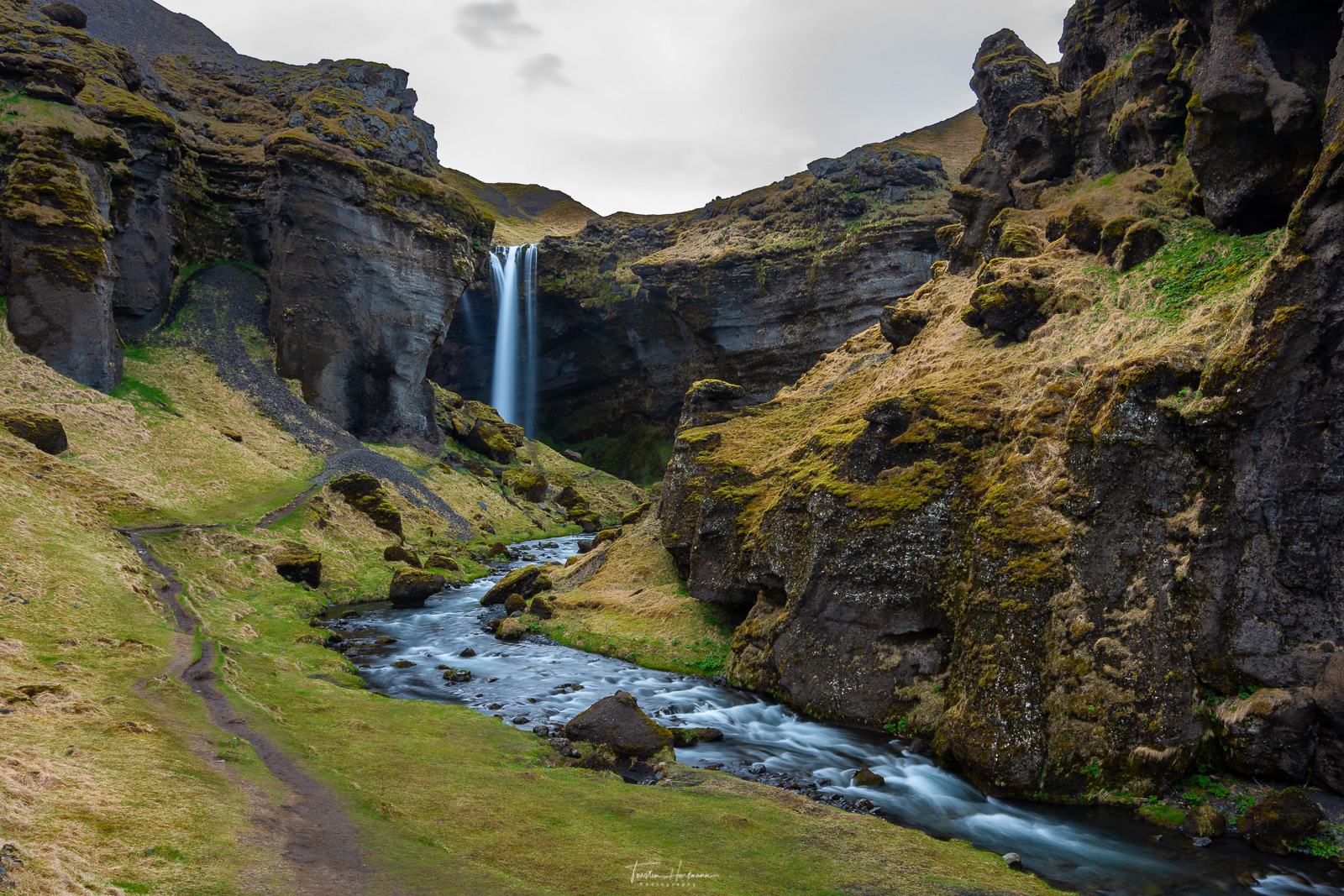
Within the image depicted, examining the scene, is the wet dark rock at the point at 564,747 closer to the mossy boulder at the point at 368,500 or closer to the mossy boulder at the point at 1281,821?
the mossy boulder at the point at 1281,821

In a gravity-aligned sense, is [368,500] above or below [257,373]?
below

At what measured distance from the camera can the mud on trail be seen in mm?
8301

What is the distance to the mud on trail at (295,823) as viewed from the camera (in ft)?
27.2

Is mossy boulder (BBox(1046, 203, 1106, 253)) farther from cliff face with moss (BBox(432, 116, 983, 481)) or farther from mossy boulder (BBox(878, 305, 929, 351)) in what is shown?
cliff face with moss (BBox(432, 116, 983, 481))

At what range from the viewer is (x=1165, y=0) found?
28156 mm

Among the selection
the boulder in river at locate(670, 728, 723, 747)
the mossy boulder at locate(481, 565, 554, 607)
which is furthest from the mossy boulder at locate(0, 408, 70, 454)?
the boulder in river at locate(670, 728, 723, 747)

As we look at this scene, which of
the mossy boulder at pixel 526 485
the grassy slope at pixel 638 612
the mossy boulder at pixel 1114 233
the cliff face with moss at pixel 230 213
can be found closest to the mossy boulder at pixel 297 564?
the grassy slope at pixel 638 612

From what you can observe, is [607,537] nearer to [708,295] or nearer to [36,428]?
[36,428]

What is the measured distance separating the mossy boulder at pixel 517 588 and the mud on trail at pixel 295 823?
20285 millimetres

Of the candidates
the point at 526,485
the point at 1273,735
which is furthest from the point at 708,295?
the point at 1273,735

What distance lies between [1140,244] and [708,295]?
67121 mm

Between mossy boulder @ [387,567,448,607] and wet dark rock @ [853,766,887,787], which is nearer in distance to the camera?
wet dark rock @ [853,766,887,787]

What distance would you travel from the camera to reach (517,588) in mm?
37938

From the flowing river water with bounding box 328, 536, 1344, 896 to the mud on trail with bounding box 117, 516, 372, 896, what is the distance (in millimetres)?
7431
